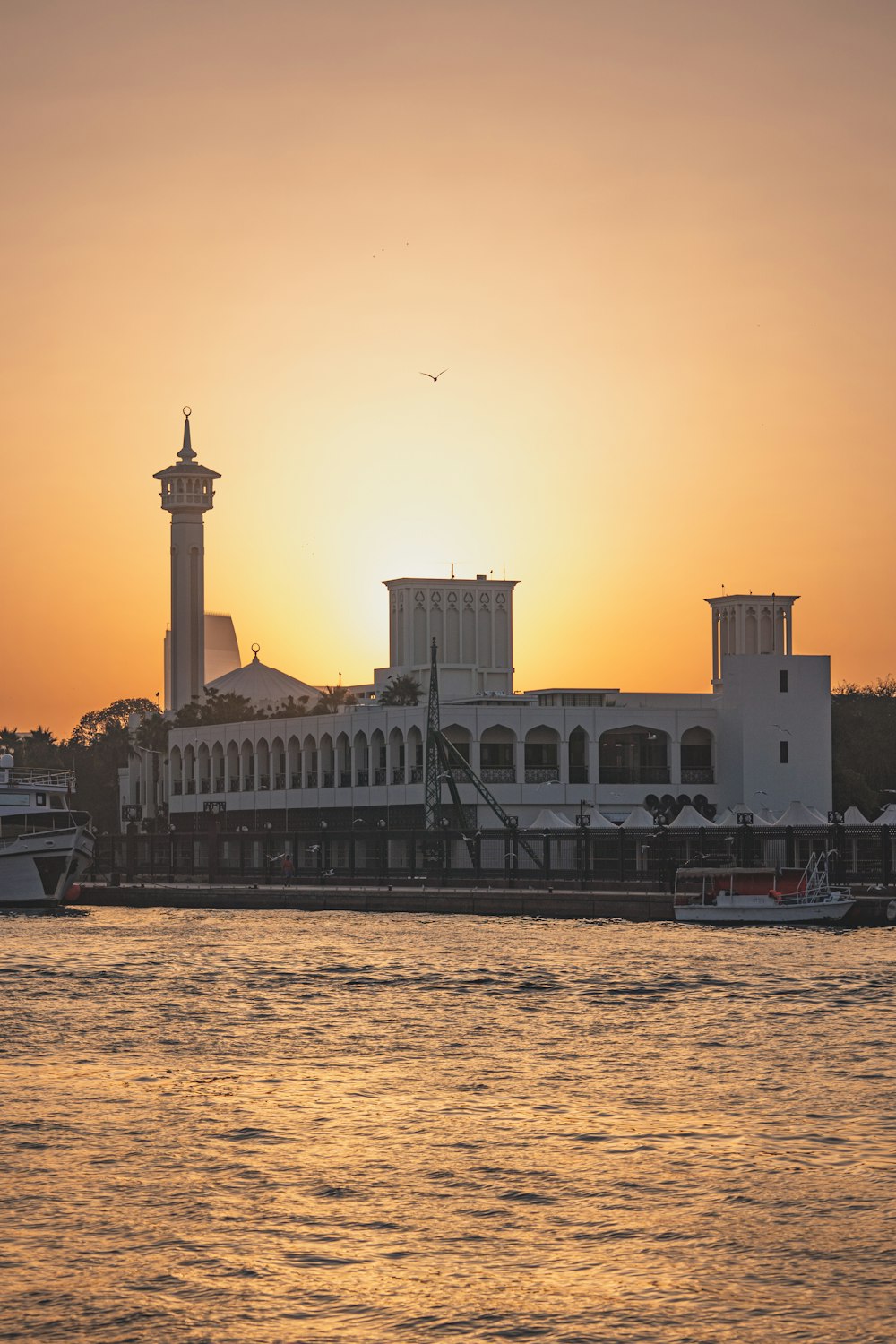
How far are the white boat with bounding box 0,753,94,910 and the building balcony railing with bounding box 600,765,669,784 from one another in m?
38.7

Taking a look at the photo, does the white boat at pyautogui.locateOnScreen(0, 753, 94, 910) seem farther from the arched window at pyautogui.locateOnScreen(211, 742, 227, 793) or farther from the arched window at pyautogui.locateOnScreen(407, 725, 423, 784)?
the arched window at pyautogui.locateOnScreen(211, 742, 227, 793)

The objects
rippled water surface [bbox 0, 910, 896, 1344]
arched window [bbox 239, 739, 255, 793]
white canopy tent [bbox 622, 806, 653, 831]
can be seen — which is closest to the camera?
rippled water surface [bbox 0, 910, 896, 1344]

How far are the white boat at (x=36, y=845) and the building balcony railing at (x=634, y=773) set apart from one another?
3874cm

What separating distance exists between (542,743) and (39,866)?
4049cm

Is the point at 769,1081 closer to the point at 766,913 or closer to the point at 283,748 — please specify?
the point at 766,913

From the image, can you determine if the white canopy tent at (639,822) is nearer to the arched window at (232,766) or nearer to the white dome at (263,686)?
the arched window at (232,766)

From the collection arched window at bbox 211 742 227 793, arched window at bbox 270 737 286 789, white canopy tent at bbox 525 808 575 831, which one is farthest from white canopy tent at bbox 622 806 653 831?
arched window at bbox 211 742 227 793

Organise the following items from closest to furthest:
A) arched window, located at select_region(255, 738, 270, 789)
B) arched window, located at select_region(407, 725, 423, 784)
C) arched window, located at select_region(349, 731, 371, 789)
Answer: arched window, located at select_region(407, 725, 423, 784), arched window, located at select_region(349, 731, 371, 789), arched window, located at select_region(255, 738, 270, 789)

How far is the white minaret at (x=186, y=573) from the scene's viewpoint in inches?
7180

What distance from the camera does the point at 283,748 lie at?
465 feet

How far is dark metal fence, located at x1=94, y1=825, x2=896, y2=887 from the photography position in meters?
89.1

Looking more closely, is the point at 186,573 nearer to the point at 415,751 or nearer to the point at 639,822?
the point at 415,751

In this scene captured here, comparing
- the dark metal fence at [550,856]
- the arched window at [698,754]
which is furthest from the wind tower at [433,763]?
the arched window at [698,754]

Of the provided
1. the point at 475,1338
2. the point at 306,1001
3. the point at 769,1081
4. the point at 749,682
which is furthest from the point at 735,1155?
the point at 749,682
